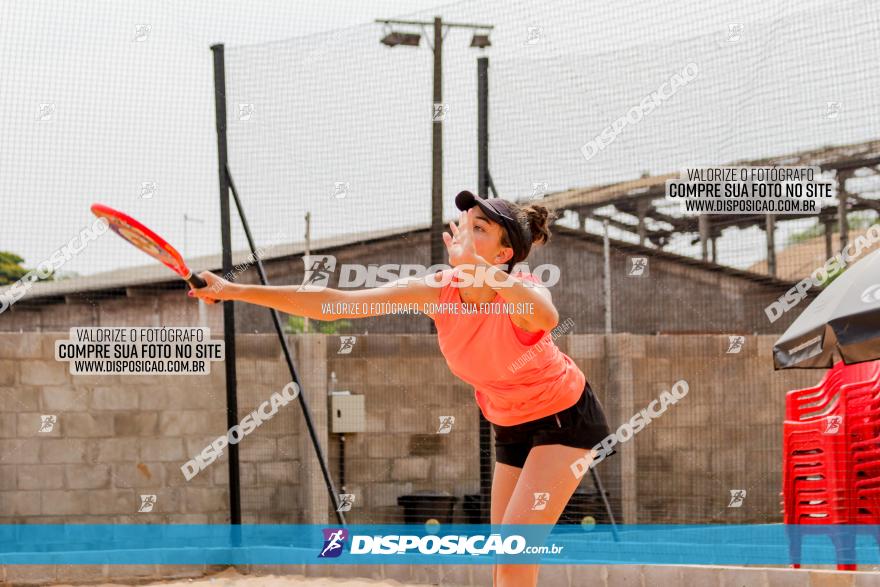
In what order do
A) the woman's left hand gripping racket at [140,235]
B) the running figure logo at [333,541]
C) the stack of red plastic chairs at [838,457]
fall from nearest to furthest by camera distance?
the woman's left hand gripping racket at [140,235], the stack of red plastic chairs at [838,457], the running figure logo at [333,541]

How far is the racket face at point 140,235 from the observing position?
3.33 m

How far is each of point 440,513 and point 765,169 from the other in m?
3.54

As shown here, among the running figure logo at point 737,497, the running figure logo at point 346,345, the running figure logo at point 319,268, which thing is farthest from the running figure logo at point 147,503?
the running figure logo at point 737,497

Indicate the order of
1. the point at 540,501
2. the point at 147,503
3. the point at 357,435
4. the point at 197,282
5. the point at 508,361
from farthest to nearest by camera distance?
1. the point at 357,435
2. the point at 147,503
3. the point at 508,361
4. the point at 540,501
5. the point at 197,282

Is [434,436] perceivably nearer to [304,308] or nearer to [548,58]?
[548,58]

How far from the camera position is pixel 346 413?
795 cm

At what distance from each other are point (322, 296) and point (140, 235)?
665 mm

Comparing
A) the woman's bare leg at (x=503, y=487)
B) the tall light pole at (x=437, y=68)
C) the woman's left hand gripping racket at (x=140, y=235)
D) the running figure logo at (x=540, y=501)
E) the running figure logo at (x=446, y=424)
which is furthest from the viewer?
the running figure logo at (x=446, y=424)

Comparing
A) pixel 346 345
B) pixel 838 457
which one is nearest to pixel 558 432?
pixel 838 457

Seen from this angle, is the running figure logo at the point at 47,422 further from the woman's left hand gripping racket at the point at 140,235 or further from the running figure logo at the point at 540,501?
the running figure logo at the point at 540,501

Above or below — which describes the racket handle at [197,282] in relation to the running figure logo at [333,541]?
above

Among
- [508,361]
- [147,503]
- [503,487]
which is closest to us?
[508,361]

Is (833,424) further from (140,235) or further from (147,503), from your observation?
(147,503)

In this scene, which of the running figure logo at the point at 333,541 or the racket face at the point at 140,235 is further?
the running figure logo at the point at 333,541
